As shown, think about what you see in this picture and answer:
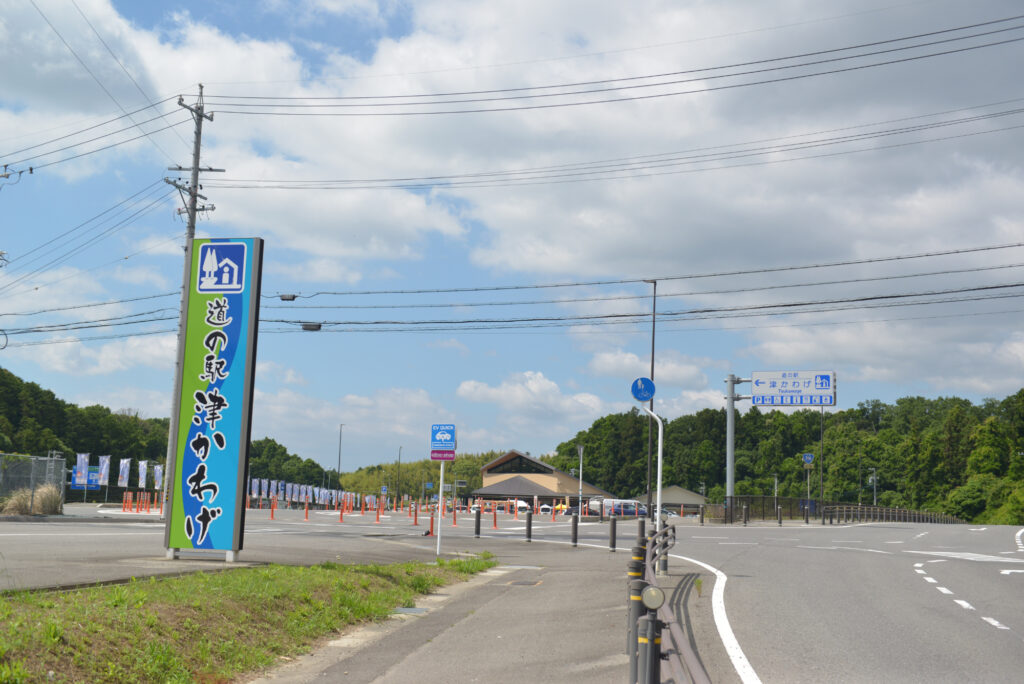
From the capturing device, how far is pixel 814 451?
147750 millimetres

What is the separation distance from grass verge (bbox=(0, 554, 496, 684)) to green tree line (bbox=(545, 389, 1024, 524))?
10977cm

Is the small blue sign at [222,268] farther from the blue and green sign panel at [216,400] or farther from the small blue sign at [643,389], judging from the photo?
the small blue sign at [643,389]

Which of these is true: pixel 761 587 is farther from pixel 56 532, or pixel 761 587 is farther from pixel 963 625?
pixel 56 532

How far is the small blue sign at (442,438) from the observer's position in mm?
21422

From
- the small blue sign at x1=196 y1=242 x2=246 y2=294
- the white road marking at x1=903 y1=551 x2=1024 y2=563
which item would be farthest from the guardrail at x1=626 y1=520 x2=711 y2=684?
the white road marking at x1=903 y1=551 x2=1024 y2=563

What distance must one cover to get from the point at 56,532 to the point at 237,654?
16441mm

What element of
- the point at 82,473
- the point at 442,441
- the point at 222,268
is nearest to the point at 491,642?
the point at 222,268

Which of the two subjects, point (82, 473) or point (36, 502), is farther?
point (82, 473)

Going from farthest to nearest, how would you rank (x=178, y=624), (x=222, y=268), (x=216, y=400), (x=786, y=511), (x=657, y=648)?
1. (x=786, y=511)
2. (x=222, y=268)
3. (x=216, y=400)
4. (x=178, y=624)
5. (x=657, y=648)

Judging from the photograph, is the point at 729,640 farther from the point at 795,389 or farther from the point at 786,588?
the point at 795,389

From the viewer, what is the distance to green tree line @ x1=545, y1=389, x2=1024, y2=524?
11750cm

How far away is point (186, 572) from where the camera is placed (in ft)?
41.2

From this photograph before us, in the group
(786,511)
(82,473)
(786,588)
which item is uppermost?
(786,588)

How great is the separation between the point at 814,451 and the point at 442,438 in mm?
138045
